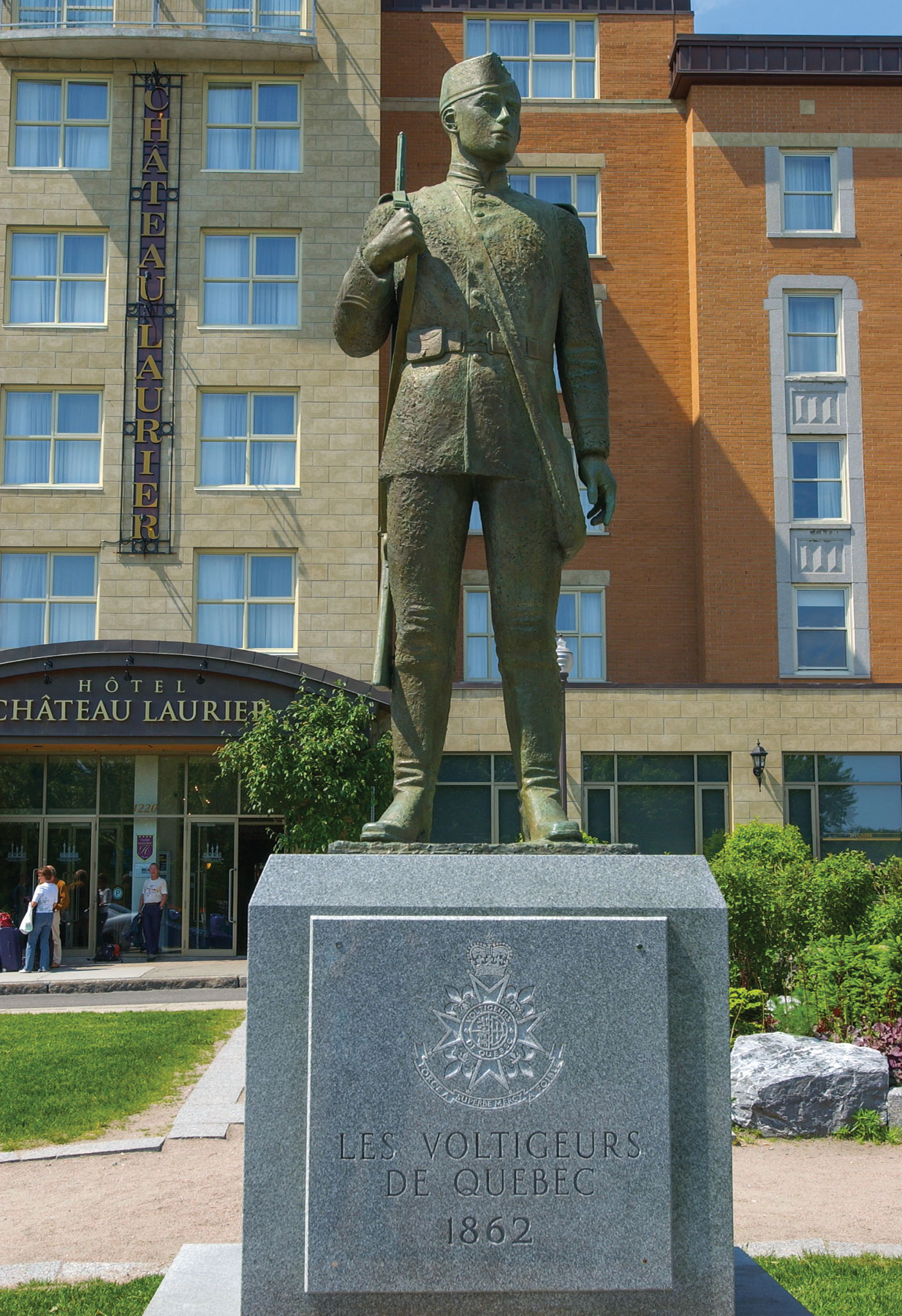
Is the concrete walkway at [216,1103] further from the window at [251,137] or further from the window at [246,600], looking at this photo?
the window at [251,137]

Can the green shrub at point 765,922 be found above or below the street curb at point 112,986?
above

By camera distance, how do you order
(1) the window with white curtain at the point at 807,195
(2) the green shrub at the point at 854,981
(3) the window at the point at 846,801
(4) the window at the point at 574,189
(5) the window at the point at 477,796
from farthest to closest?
(4) the window at the point at 574,189
(1) the window with white curtain at the point at 807,195
(3) the window at the point at 846,801
(5) the window at the point at 477,796
(2) the green shrub at the point at 854,981

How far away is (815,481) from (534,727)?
25.4 meters

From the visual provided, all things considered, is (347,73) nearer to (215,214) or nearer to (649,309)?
(215,214)

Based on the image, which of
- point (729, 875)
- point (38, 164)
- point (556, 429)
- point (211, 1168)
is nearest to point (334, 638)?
point (38, 164)

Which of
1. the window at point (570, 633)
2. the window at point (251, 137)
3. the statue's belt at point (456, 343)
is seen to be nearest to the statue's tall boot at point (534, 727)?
the statue's belt at point (456, 343)

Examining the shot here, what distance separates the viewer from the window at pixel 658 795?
27.2 metres

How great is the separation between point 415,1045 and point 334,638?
23347 millimetres

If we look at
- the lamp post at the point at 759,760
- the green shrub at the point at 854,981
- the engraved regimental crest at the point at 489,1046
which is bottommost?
the green shrub at the point at 854,981

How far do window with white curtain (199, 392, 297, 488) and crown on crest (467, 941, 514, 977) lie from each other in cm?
2433

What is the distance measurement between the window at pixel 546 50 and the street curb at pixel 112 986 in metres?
21.1

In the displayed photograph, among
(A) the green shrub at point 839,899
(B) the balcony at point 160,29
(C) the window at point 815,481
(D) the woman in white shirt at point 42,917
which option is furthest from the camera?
(C) the window at point 815,481

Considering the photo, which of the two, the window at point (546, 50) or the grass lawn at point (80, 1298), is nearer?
the grass lawn at point (80, 1298)

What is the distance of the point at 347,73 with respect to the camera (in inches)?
1147
